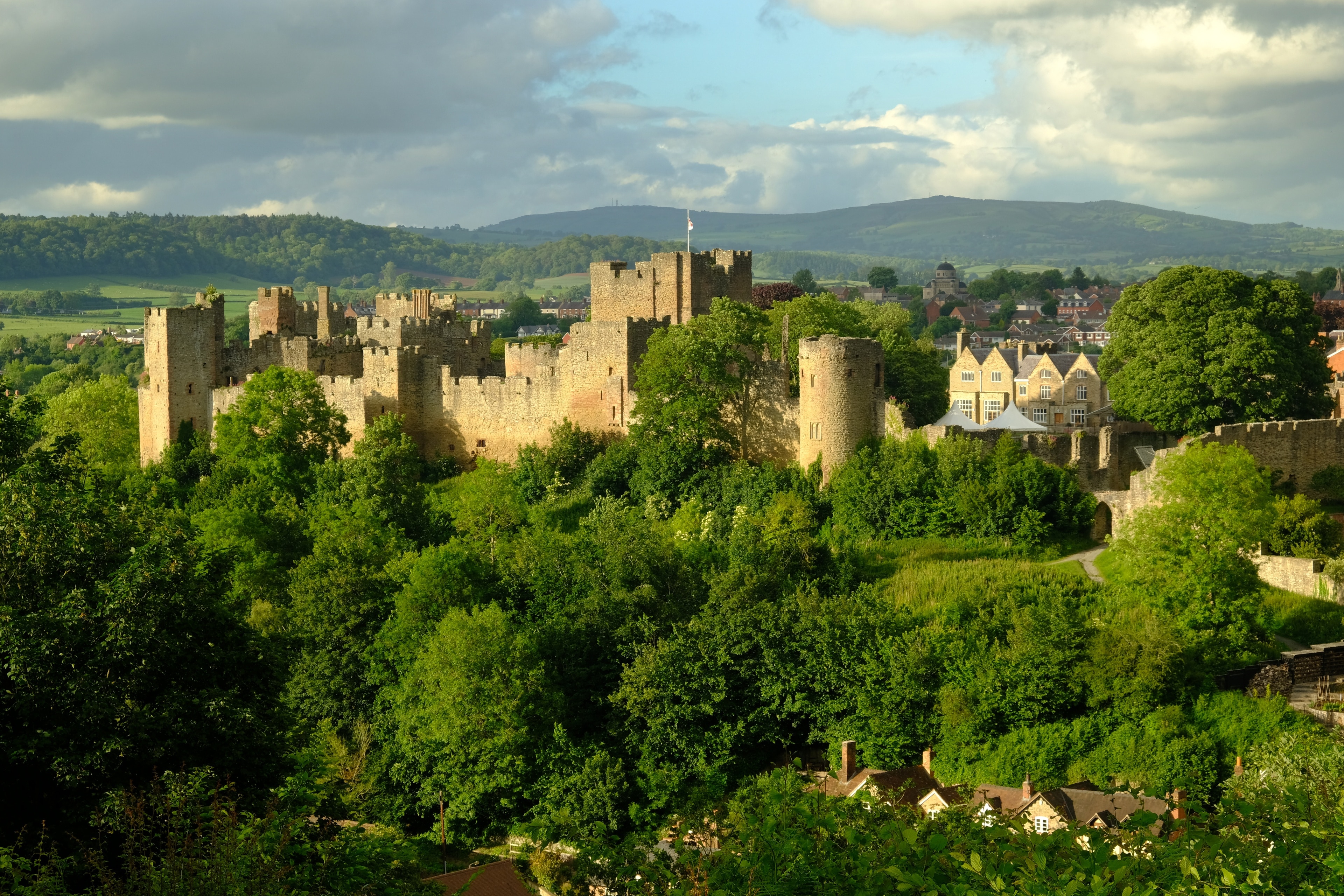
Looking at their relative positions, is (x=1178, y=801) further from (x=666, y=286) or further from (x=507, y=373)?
(x=507, y=373)

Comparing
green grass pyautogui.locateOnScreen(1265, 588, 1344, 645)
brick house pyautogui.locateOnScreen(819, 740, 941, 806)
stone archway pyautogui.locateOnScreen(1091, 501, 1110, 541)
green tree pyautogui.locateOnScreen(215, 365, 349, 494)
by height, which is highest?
green tree pyautogui.locateOnScreen(215, 365, 349, 494)

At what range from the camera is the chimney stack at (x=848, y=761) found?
29188 mm

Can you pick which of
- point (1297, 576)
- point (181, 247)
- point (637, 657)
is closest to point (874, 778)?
point (637, 657)

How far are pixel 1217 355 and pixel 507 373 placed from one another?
17.9 m

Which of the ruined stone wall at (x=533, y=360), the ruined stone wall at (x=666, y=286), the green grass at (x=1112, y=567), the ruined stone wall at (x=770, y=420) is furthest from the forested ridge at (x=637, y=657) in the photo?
the ruined stone wall at (x=666, y=286)

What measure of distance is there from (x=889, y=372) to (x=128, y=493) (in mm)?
18458

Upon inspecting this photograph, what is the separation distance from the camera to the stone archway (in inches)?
1337

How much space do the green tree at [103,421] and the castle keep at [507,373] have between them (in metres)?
1.31

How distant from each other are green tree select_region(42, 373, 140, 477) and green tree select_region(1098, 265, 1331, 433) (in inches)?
1079

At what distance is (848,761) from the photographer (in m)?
29.3

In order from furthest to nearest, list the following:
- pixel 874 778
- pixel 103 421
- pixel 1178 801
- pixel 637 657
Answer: pixel 103 421 < pixel 637 657 < pixel 874 778 < pixel 1178 801

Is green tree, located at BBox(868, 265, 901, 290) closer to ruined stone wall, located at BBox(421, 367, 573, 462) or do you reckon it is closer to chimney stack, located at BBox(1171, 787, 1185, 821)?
ruined stone wall, located at BBox(421, 367, 573, 462)

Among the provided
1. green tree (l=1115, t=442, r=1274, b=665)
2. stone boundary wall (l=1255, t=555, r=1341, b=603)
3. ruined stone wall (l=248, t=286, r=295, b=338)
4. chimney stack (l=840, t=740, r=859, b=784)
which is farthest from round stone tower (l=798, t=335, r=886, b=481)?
ruined stone wall (l=248, t=286, r=295, b=338)

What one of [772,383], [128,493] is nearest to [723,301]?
[772,383]
